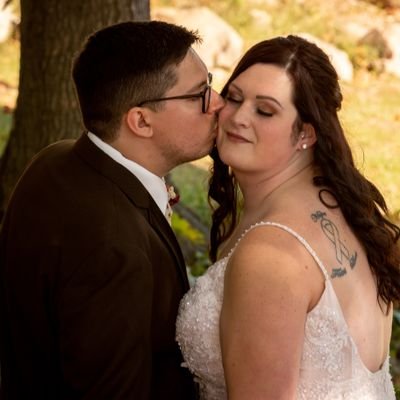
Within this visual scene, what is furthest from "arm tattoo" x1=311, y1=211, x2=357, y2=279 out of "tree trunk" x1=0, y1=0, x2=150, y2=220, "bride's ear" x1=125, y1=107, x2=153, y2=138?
"tree trunk" x1=0, y1=0, x2=150, y2=220

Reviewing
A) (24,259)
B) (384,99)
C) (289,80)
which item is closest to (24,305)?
(24,259)

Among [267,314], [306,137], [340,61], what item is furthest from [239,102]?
[340,61]

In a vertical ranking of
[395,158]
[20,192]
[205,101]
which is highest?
[205,101]

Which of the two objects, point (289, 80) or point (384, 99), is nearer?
point (289, 80)

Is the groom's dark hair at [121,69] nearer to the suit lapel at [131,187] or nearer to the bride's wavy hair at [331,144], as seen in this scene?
the suit lapel at [131,187]

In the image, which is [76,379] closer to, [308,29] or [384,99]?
[384,99]

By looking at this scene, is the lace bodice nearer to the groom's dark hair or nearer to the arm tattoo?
the arm tattoo

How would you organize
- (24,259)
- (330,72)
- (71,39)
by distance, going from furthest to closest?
(71,39)
(330,72)
(24,259)

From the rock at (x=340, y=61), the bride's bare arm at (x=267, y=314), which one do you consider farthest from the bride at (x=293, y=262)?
the rock at (x=340, y=61)

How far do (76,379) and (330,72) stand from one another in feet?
4.68

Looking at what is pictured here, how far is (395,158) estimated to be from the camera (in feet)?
35.8

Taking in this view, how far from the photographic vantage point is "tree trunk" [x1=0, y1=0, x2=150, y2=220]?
17.2ft

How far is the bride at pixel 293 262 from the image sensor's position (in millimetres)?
2850

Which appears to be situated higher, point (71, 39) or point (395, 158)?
point (71, 39)
